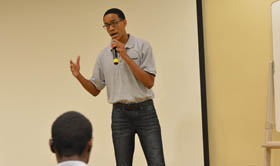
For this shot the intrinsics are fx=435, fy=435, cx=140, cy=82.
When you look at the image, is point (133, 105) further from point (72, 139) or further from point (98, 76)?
point (72, 139)

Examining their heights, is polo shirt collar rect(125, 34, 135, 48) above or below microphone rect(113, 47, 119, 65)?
above

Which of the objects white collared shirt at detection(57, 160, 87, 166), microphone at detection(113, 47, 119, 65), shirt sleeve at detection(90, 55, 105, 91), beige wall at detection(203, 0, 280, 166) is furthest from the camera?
beige wall at detection(203, 0, 280, 166)

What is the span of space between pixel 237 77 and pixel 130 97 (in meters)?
1.11

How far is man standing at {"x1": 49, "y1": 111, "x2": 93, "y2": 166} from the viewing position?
4.36 feet

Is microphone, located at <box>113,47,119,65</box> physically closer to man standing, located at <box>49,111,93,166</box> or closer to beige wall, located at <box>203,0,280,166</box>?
beige wall, located at <box>203,0,280,166</box>

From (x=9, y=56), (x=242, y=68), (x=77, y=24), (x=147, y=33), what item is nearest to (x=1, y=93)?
(x=9, y=56)

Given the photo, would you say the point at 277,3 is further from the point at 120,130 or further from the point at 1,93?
the point at 1,93

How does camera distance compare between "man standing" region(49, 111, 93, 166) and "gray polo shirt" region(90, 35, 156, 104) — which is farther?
"gray polo shirt" region(90, 35, 156, 104)

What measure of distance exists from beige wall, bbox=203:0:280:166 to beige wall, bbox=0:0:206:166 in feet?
0.45

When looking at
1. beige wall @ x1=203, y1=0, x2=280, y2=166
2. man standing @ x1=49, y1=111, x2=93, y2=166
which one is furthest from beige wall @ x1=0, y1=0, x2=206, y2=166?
man standing @ x1=49, y1=111, x2=93, y2=166

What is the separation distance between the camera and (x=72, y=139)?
1.33 metres

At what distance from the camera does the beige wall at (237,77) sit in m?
3.31

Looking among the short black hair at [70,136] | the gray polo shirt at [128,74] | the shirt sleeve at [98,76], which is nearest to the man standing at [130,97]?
the gray polo shirt at [128,74]

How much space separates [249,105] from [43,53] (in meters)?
1.82
